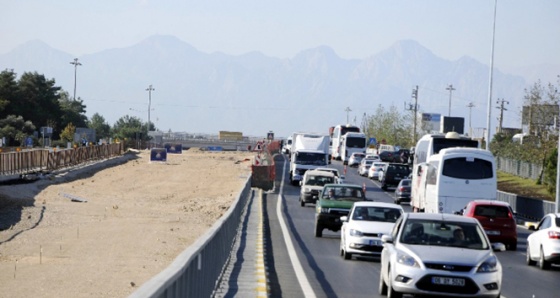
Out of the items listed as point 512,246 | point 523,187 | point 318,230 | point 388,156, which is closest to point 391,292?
point 512,246

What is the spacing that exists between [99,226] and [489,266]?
25.9m

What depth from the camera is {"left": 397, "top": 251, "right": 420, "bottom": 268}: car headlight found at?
16.5m

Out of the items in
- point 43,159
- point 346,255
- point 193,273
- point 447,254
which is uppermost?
point 193,273

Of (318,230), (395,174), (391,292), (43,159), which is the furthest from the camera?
(43,159)

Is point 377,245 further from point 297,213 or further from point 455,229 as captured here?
point 297,213

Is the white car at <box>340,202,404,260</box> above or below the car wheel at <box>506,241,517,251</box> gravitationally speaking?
above

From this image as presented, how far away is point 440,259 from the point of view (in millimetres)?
16297

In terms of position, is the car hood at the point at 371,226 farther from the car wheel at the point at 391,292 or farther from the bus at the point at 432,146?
the bus at the point at 432,146

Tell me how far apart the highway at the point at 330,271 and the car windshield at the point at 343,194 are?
4.38 ft

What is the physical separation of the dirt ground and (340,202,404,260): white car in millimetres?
4540

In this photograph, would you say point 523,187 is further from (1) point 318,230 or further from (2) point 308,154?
(1) point 318,230

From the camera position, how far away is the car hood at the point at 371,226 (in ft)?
84.0

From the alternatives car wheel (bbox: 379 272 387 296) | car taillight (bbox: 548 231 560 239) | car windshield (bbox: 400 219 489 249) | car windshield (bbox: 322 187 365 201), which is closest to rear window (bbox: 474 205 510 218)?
car windshield (bbox: 322 187 365 201)

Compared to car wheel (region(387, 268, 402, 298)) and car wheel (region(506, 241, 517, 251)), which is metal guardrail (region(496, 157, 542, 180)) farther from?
car wheel (region(387, 268, 402, 298))
